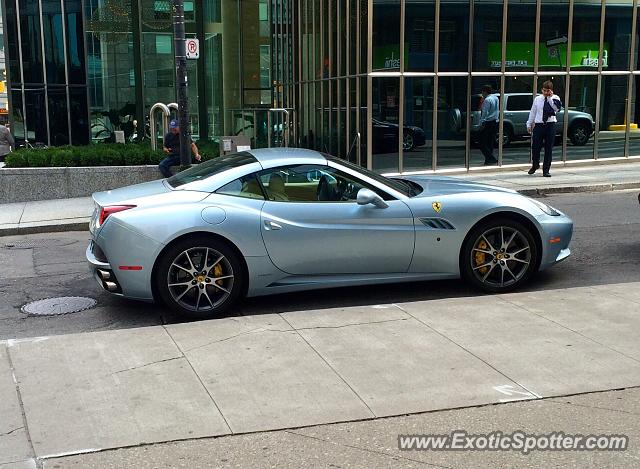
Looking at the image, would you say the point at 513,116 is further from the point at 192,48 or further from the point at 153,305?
the point at 153,305

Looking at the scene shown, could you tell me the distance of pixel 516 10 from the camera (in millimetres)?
18094

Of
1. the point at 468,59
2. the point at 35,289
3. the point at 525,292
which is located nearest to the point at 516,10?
the point at 468,59

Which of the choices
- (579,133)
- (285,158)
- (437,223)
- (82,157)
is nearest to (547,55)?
(579,133)

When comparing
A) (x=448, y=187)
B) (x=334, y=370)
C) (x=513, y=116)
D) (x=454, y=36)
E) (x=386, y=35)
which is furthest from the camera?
(x=513, y=116)

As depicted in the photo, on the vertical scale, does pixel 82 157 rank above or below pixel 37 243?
above

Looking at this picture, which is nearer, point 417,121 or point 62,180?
point 62,180

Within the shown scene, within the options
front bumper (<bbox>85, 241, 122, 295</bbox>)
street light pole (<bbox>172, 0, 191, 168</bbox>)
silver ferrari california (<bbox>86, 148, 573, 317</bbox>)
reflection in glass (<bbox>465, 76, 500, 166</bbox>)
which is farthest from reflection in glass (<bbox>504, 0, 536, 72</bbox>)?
front bumper (<bbox>85, 241, 122, 295</bbox>)

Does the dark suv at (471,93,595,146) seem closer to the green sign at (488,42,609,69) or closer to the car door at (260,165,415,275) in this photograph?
the green sign at (488,42,609,69)

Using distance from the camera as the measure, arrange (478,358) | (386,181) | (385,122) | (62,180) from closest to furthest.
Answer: (478,358)
(386,181)
(62,180)
(385,122)

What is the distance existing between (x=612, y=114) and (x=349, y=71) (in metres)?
6.87

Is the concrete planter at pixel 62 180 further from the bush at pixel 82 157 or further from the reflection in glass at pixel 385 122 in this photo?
the reflection in glass at pixel 385 122

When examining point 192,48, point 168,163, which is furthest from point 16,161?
point 192,48

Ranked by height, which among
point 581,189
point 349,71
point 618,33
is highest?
point 618,33

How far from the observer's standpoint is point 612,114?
19359 mm
